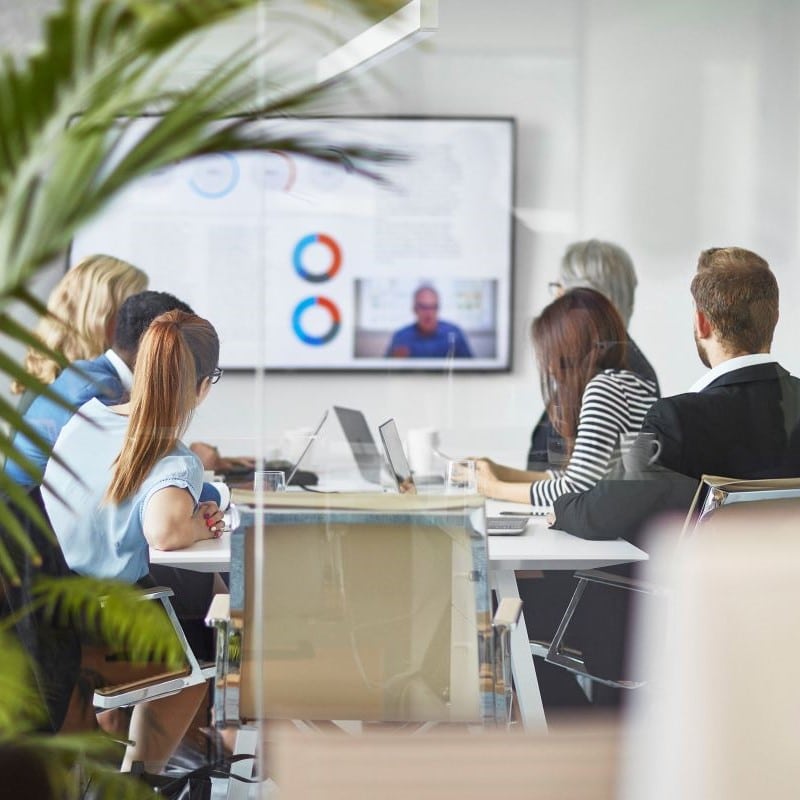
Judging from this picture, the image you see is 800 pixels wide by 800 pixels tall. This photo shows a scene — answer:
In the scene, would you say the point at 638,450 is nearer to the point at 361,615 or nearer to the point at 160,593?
the point at 361,615

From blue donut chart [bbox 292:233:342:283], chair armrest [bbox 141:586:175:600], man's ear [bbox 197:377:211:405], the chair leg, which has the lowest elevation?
the chair leg

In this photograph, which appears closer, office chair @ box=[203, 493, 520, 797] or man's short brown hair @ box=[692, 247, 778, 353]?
office chair @ box=[203, 493, 520, 797]

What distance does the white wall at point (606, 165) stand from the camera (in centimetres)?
258

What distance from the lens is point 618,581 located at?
264 cm

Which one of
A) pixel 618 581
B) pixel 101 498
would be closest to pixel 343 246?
pixel 101 498

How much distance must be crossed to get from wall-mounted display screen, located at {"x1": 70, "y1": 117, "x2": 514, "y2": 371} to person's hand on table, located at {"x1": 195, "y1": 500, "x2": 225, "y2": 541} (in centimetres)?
32

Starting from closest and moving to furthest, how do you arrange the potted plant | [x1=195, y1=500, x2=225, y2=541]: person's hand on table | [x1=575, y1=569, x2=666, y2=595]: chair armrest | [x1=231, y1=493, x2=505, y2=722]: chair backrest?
the potted plant
[x1=231, y1=493, x2=505, y2=722]: chair backrest
[x1=195, y1=500, x2=225, y2=541]: person's hand on table
[x1=575, y1=569, x2=666, y2=595]: chair armrest

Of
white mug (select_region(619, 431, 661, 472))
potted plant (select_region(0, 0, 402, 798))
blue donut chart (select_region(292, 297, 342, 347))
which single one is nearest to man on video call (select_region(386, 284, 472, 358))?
blue donut chart (select_region(292, 297, 342, 347))

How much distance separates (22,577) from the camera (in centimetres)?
264

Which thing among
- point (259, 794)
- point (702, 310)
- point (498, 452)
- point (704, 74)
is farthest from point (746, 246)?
point (259, 794)

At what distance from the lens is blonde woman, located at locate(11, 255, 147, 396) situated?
256 cm

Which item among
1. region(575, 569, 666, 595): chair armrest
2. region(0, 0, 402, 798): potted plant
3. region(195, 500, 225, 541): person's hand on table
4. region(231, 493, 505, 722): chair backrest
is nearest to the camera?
region(0, 0, 402, 798): potted plant

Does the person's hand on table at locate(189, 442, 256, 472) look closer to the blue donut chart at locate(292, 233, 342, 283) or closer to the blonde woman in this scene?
the blonde woman

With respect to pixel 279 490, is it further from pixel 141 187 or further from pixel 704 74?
pixel 704 74
